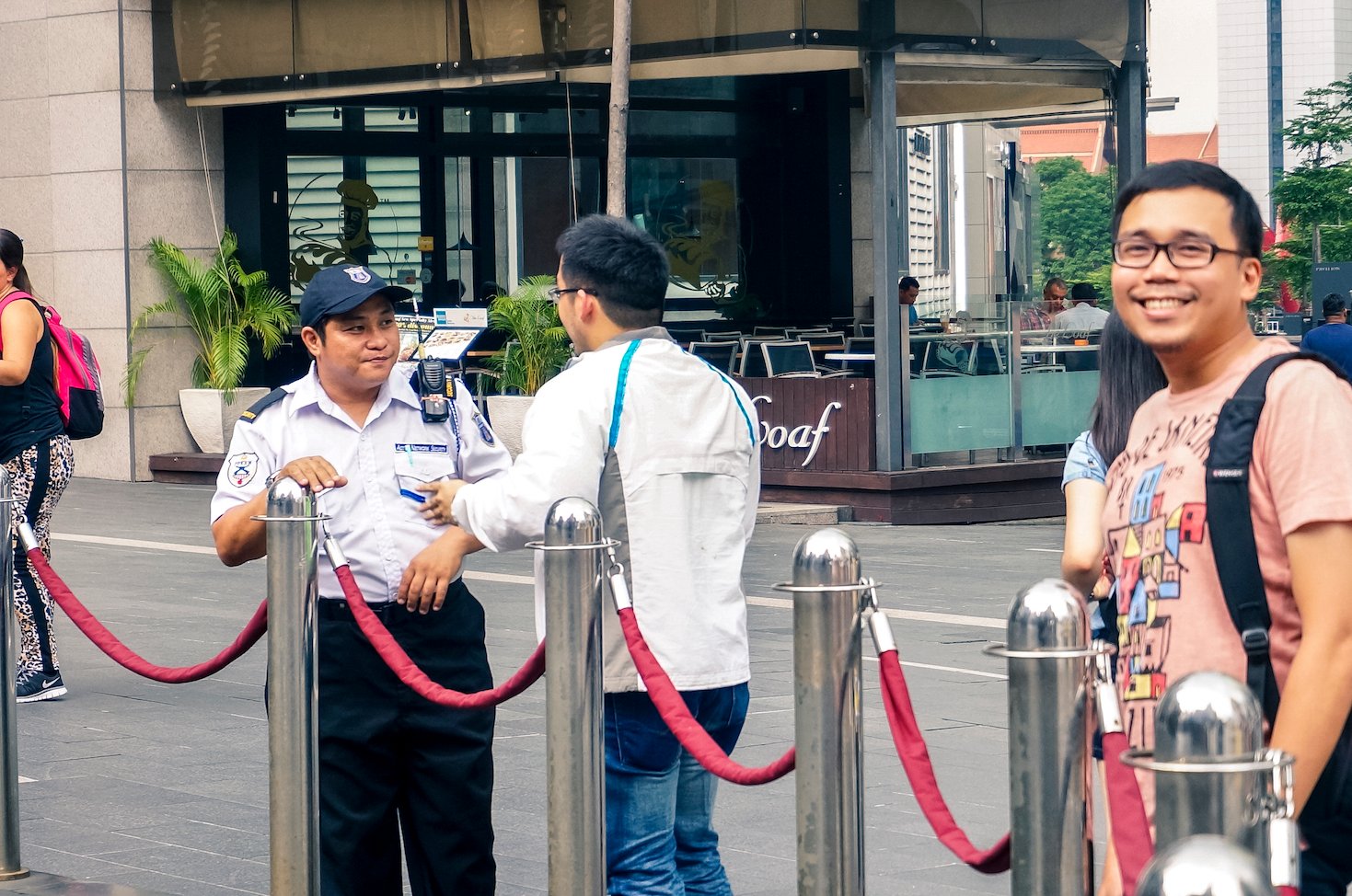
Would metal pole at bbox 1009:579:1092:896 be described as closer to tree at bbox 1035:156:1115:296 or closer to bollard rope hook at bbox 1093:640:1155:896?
bollard rope hook at bbox 1093:640:1155:896

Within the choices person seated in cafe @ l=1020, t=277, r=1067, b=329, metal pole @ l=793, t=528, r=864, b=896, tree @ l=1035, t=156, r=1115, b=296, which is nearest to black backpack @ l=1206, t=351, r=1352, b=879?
metal pole @ l=793, t=528, r=864, b=896

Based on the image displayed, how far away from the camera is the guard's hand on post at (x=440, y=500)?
4.43 metres

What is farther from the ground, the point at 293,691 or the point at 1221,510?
the point at 1221,510

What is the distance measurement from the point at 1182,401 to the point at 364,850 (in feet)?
7.66

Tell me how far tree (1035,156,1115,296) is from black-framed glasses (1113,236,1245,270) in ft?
39.9

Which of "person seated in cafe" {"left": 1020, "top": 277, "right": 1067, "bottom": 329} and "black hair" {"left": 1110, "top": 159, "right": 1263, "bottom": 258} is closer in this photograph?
"black hair" {"left": 1110, "top": 159, "right": 1263, "bottom": 258}

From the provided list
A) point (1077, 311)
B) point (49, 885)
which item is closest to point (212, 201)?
point (1077, 311)

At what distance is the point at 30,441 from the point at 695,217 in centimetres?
1530

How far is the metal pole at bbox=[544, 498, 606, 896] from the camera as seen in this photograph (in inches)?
159

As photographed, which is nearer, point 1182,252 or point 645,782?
point 1182,252

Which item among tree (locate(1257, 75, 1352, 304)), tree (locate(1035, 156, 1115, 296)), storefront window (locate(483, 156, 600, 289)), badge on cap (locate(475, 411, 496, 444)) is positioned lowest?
badge on cap (locate(475, 411, 496, 444))

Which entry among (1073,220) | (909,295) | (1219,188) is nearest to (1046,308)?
(909,295)

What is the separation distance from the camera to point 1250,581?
2820mm

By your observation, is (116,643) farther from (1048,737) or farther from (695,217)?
(695,217)
